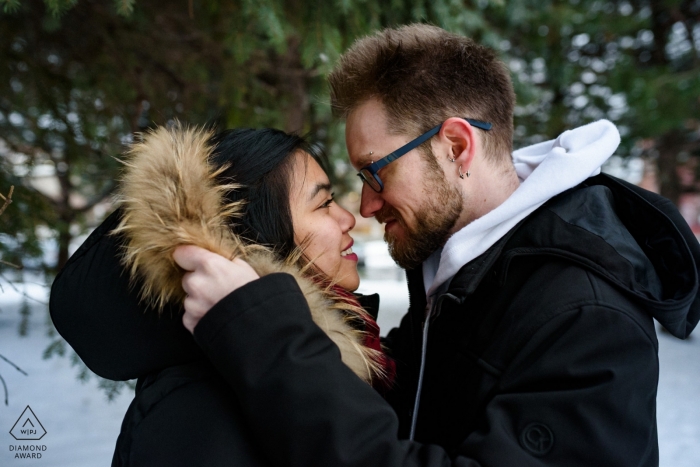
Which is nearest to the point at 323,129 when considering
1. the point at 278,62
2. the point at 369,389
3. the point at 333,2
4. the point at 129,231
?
the point at 278,62

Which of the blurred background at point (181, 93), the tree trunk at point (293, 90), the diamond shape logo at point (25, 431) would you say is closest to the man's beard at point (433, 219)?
the blurred background at point (181, 93)

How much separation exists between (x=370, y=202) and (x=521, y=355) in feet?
3.08

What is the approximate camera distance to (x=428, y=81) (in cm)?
203

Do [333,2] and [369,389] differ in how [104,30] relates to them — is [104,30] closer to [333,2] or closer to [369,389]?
[333,2]

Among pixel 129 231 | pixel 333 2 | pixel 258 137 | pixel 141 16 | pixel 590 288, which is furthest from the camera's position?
pixel 141 16

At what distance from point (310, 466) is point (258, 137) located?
3.50 feet

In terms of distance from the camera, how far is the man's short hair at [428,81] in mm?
2004

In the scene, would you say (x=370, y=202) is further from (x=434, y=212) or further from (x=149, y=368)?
(x=149, y=368)

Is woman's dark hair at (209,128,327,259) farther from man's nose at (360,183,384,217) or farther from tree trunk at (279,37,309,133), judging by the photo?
tree trunk at (279,37,309,133)

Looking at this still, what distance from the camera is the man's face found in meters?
1.99

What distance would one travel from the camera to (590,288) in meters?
1.42

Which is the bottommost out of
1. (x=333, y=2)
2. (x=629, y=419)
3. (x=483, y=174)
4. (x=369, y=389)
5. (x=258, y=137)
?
(x=629, y=419)

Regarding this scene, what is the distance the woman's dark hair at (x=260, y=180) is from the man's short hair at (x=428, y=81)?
472mm

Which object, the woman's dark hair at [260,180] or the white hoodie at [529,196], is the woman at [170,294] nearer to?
the woman's dark hair at [260,180]
